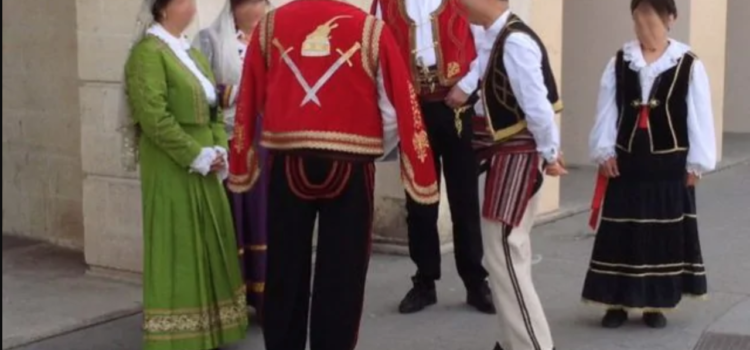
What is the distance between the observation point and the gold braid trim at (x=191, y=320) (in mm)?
5582

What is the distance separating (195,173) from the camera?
5625mm

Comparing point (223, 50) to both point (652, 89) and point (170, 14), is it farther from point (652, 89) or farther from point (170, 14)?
point (652, 89)

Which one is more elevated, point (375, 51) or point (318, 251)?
point (375, 51)

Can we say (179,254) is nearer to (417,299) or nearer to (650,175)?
(417,299)

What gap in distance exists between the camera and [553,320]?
21.4 feet

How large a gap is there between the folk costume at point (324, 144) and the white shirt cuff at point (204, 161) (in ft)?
1.72

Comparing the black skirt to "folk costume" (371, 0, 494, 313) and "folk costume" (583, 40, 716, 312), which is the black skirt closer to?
"folk costume" (583, 40, 716, 312)

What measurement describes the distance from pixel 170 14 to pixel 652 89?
86.3 inches

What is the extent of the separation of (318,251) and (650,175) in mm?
1960

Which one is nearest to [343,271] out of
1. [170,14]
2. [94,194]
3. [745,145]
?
[170,14]

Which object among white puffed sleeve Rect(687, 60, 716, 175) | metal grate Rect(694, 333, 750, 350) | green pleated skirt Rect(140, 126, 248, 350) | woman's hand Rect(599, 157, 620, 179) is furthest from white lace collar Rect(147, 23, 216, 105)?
metal grate Rect(694, 333, 750, 350)

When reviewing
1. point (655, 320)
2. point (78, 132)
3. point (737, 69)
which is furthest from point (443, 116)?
point (737, 69)

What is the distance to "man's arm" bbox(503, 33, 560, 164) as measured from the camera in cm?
521

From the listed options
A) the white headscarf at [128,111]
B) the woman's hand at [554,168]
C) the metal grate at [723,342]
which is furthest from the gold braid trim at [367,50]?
the metal grate at [723,342]
